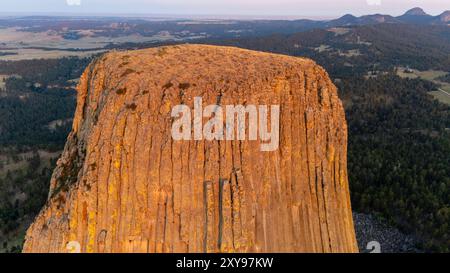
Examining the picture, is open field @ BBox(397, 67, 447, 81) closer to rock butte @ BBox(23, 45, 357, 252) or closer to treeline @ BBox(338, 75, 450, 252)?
treeline @ BBox(338, 75, 450, 252)

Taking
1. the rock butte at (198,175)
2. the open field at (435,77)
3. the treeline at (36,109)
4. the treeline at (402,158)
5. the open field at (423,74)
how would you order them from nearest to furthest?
the rock butte at (198,175) → the treeline at (402,158) → the treeline at (36,109) → the open field at (435,77) → the open field at (423,74)

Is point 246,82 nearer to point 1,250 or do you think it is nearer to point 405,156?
point 1,250

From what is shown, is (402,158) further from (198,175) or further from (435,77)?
(435,77)

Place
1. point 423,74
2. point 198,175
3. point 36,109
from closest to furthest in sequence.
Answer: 1. point 198,175
2. point 36,109
3. point 423,74

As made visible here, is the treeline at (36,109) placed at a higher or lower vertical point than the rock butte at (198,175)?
lower

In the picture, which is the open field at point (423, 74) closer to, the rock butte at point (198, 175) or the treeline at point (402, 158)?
the treeline at point (402, 158)

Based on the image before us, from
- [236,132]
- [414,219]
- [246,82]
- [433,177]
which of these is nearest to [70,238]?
[236,132]

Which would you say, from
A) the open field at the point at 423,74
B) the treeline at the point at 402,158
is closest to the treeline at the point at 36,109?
the treeline at the point at 402,158

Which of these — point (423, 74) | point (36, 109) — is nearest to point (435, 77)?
A: point (423, 74)
